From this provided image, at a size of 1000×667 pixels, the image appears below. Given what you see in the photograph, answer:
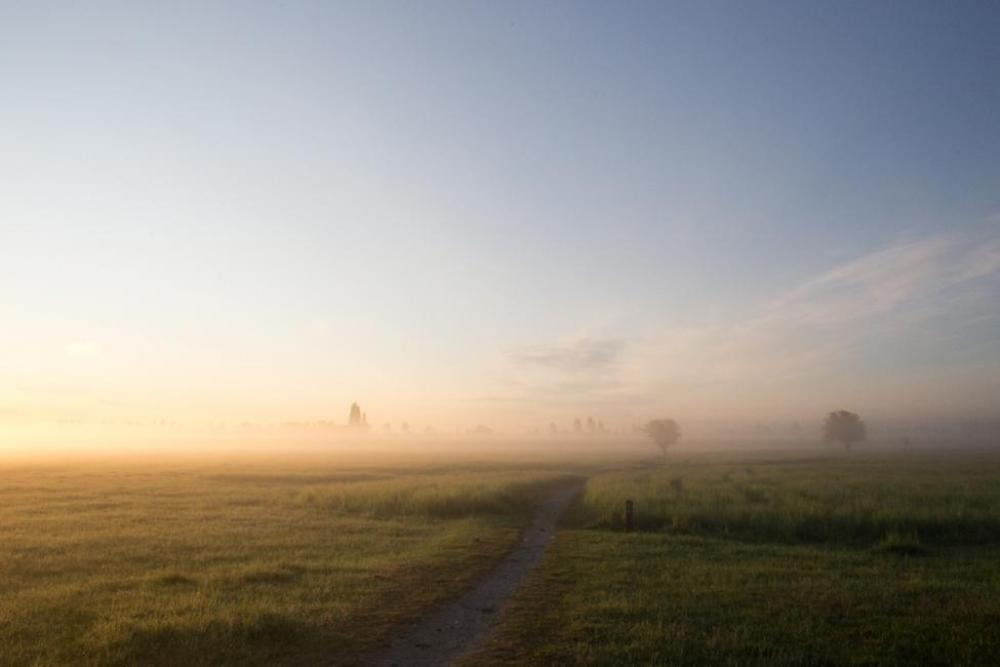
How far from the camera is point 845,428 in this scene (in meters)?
143

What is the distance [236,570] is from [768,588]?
16.3 m

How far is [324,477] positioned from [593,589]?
5487cm

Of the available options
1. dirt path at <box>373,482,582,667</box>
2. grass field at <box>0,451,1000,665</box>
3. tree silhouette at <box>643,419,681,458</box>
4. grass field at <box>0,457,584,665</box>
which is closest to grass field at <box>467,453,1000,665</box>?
grass field at <box>0,451,1000,665</box>

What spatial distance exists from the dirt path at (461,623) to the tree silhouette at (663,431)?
135 meters

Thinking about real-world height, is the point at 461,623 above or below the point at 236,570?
below

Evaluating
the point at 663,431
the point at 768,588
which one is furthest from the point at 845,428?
the point at 768,588

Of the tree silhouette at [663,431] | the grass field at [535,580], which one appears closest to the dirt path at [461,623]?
the grass field at [535,580]

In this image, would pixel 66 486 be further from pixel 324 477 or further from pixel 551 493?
pixel 551 493

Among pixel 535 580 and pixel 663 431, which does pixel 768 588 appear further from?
pixel 663 431

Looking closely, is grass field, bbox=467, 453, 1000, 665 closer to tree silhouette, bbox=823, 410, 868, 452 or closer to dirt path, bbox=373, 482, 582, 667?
dirt path, bbox=373, 482, 582, 667

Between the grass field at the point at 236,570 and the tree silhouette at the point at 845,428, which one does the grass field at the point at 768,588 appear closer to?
the grass field at the point at 236,570

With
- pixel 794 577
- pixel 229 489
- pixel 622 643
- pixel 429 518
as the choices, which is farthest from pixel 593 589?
pixel 229 489

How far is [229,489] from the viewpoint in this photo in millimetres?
49719

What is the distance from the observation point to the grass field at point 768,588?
1122 cm
